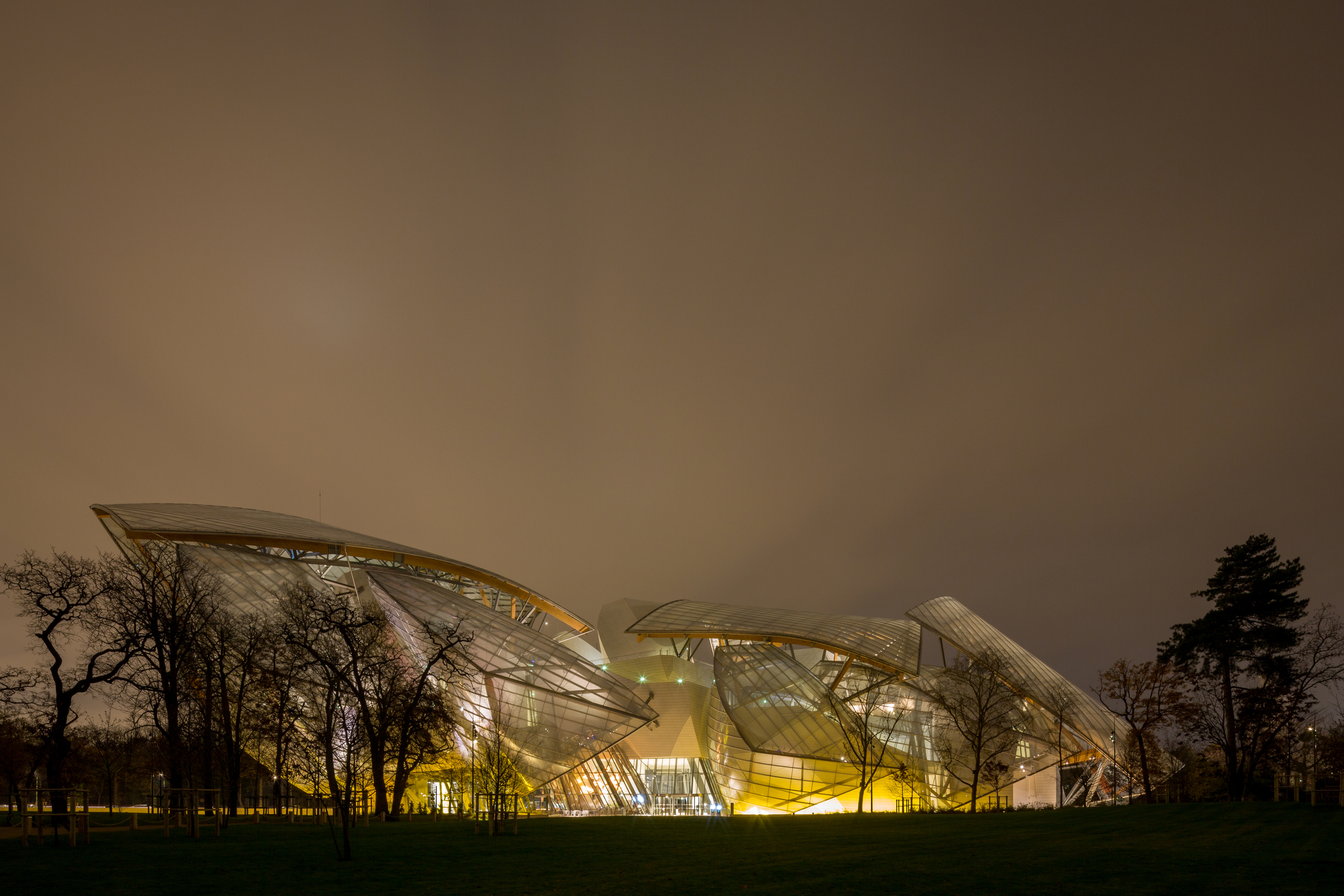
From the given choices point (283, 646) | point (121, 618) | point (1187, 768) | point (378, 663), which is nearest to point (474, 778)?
point (378, 663)

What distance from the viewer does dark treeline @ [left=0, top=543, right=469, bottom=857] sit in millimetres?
31250

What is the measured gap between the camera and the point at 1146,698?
54.7 meters

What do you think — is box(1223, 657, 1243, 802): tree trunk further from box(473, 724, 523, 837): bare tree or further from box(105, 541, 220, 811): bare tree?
box(105, 541, 220, 811): bare tree

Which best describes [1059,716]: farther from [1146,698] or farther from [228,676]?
[228,676]

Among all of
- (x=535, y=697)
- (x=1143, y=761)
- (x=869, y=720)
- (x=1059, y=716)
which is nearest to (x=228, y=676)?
(x=535, y=697)

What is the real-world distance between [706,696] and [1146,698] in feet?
98.5

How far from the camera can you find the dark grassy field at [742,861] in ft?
45.4

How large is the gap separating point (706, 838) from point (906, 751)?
105ft

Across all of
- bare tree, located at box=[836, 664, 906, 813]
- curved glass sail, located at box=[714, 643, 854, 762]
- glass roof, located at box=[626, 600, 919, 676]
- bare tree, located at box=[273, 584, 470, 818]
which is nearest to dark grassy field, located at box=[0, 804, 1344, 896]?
bare tree, located at box=[273, 584, 470, 818]

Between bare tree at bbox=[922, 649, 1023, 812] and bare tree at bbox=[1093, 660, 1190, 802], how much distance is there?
22.9 feet

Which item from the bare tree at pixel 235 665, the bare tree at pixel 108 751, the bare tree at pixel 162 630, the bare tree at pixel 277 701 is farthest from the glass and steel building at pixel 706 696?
the bare tree at pixel 108 751

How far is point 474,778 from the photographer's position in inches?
1391

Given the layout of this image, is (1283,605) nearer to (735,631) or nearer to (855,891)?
(735,631)

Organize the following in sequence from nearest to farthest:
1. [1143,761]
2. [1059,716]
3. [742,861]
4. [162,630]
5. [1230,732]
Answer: [742,861]
[162,630]
[1230,732]
[1143,761]
[1059,716]
